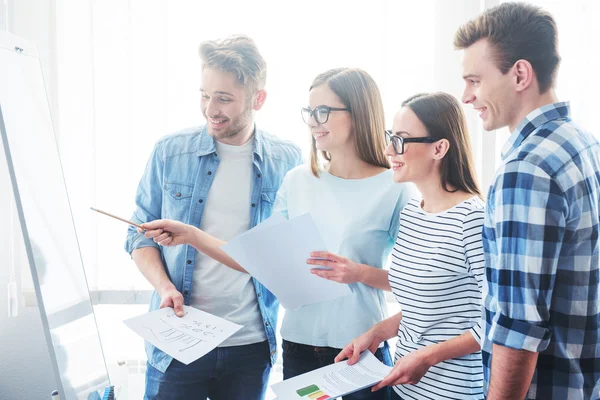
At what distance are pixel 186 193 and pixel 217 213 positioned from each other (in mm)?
119

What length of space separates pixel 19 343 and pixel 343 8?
2.07m

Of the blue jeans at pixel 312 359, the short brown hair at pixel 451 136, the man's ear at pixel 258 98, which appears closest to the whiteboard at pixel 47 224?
the blue jeans at pixel 312 359

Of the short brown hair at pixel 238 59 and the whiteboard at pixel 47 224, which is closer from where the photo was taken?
the whiteboard at pixel 47 224

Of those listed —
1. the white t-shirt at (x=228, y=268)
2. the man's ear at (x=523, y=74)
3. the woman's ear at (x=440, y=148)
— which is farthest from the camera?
the white t-shirt at (x=228, y=268)

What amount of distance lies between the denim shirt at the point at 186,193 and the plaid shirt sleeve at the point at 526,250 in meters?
0.86

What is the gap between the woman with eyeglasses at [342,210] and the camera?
4.61ft

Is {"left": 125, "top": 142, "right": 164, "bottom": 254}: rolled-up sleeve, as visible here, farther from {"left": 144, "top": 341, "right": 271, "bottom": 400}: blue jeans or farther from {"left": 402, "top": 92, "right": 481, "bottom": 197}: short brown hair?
{"left": 402, "top": 92, "right": 481, "bottom": 197}: short brown hair

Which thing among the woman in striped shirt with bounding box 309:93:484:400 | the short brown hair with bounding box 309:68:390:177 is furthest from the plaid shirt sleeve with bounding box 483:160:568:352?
the short brown hair with bounding box 309:68:390:177

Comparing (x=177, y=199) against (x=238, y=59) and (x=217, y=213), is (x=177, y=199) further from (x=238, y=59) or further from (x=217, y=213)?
(x=238, y=59)

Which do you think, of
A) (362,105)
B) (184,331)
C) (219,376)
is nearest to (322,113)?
(362,105)

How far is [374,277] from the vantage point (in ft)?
4.52

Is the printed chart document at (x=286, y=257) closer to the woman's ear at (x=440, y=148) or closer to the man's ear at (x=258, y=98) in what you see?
the woman's ear at (x=440, y=148)

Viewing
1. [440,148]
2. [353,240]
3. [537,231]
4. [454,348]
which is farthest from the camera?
[353,240]

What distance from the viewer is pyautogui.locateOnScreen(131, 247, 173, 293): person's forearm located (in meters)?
1.50
